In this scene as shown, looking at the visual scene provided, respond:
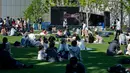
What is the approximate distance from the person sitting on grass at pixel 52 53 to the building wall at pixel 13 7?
215 ft

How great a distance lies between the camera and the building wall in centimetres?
8662

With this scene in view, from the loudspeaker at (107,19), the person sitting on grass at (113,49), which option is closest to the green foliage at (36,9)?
the loudspeaker at (107,19)

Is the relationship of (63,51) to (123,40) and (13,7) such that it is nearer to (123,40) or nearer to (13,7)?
(123,40)

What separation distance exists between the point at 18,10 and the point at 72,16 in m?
32.3

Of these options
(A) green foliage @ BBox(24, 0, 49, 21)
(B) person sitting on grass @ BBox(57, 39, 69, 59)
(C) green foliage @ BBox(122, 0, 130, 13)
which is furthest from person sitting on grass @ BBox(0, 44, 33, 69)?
(A) green foliage @ BBox(24, 0, 49, 21)

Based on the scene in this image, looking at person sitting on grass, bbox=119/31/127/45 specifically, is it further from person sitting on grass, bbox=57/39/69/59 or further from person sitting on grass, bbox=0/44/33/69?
person sitting on grass, bbox=0/44/33/69

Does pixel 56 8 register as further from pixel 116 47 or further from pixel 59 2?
pixel 116 47

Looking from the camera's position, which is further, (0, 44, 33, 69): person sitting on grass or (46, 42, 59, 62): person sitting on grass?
(46, 42, 59, 62): person sitting on grass

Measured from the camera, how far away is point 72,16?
5650 centimetres

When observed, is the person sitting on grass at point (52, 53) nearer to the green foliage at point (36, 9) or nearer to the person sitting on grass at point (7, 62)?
the person sitting on grass at point (7, 62)

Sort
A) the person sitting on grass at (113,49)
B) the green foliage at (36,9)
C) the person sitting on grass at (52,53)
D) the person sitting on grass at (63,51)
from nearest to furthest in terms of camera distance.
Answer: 1. the person sitting on grass at (52,53)
2. the person sitting on grass at (63,51)
3. the person sitting on grass at (113,49)
4. the green foliage at (36,9)

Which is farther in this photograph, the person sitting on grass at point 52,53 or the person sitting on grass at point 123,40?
the person sitting on grass at point 123,40

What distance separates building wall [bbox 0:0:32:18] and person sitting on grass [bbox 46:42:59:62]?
65676mm

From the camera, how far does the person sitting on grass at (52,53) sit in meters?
20.9
